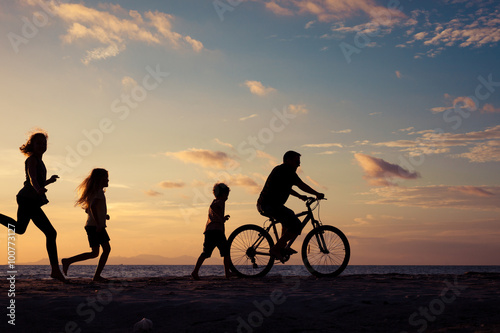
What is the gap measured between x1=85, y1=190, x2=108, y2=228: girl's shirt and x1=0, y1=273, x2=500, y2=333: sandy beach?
2378 millimetres

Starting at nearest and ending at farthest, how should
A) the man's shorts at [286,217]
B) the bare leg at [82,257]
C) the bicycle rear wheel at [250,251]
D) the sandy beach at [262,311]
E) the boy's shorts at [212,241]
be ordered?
1. the sandy beach at [262,311]
2. the bare leg at [82,257]
3. the man's shorts at [286,217]
4. the boy's shorts at [212,241]
5. the bicycle rear wheel at [250,251]

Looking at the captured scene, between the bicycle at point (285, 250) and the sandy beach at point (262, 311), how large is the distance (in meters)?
2.95

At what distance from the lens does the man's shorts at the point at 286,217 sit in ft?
31.8

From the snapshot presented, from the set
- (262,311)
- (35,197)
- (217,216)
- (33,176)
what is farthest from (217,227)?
(262,311)

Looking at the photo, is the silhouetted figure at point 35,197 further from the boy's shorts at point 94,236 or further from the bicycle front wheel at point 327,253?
the bicycle front wheel at point 327,253

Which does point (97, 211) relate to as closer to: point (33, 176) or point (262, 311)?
point (33, 176)

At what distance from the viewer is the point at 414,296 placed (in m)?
6.33

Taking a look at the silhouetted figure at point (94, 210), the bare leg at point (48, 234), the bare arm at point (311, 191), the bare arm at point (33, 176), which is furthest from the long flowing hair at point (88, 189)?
the bare arm at point (311, 191)

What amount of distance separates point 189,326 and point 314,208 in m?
5.34

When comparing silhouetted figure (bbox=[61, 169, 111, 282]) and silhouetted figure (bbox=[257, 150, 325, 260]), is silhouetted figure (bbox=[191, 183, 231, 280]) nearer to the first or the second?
silhouetted figure (bbox=[257, 150, 325, 260])

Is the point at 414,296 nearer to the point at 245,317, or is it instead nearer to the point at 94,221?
the point at 245,317

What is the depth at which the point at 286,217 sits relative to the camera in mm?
9695

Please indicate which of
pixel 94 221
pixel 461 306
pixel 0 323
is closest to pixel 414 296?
pixel 461 306

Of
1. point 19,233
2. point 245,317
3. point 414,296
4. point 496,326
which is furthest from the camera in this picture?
point 19,233
